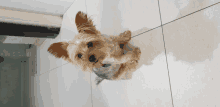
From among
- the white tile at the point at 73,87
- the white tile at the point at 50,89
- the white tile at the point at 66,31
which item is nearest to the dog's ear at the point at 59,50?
the white tile at the point at 66,31

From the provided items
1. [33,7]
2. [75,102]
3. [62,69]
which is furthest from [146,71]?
[33,7]

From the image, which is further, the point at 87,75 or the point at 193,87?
the point at 87,75

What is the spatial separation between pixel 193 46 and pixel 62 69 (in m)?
1.48

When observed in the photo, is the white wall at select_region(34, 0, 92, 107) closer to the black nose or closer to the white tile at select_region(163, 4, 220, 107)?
the black nose

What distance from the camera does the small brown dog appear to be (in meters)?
0.78

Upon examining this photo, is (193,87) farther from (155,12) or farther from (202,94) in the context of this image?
(155,12)

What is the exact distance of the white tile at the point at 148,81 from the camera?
69cm

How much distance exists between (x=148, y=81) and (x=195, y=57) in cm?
27

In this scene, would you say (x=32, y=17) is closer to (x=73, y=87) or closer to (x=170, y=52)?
(x=73, y=87)

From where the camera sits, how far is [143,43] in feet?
2.65

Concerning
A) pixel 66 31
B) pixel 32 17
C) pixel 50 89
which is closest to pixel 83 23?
pixel 66 31

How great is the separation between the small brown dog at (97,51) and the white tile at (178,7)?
25 cm

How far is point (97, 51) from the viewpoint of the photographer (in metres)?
0.77

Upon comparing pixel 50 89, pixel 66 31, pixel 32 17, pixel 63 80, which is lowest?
pixel 50 89
